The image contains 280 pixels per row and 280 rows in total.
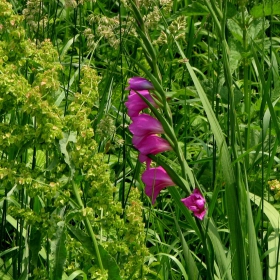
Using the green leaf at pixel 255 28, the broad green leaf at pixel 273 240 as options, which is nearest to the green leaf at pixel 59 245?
the broad green leaf at pixel 273 240

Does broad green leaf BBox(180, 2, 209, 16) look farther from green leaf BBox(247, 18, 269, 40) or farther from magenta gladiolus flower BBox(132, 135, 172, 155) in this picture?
magenta gladiolus flower BBox(132, 135, 172, 155)

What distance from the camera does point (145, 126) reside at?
4.47ft

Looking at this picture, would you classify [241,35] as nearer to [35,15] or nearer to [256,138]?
[256,138]

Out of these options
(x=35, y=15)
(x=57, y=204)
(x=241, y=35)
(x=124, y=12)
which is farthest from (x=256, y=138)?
(x=124, y=12)

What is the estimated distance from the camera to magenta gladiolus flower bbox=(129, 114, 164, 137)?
1.35 meters

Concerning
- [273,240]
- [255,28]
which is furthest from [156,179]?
[255,28]

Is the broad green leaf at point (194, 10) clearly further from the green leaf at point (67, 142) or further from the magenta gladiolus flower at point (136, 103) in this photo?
the magenta gladiolus flower at point (136, 103)

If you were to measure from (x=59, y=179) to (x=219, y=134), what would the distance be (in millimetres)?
401

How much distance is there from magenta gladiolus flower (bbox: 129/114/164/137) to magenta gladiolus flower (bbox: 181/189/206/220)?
15 cm

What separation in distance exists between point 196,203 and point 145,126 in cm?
19

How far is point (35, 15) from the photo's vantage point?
2355 millimetres

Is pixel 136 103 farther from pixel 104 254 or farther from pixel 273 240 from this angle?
pixel 273 240

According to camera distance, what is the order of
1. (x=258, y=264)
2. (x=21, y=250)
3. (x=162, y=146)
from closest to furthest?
1. (x=162, y=146)
2. (x=258, y=264)
3. (x=21, y=250)

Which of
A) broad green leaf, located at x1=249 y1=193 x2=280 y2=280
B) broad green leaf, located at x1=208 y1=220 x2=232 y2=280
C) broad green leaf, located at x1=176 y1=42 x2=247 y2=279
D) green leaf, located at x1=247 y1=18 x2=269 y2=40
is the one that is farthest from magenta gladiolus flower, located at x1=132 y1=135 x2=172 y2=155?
green leaf, located at x1=247 y1=18 x2=269 y2=40
